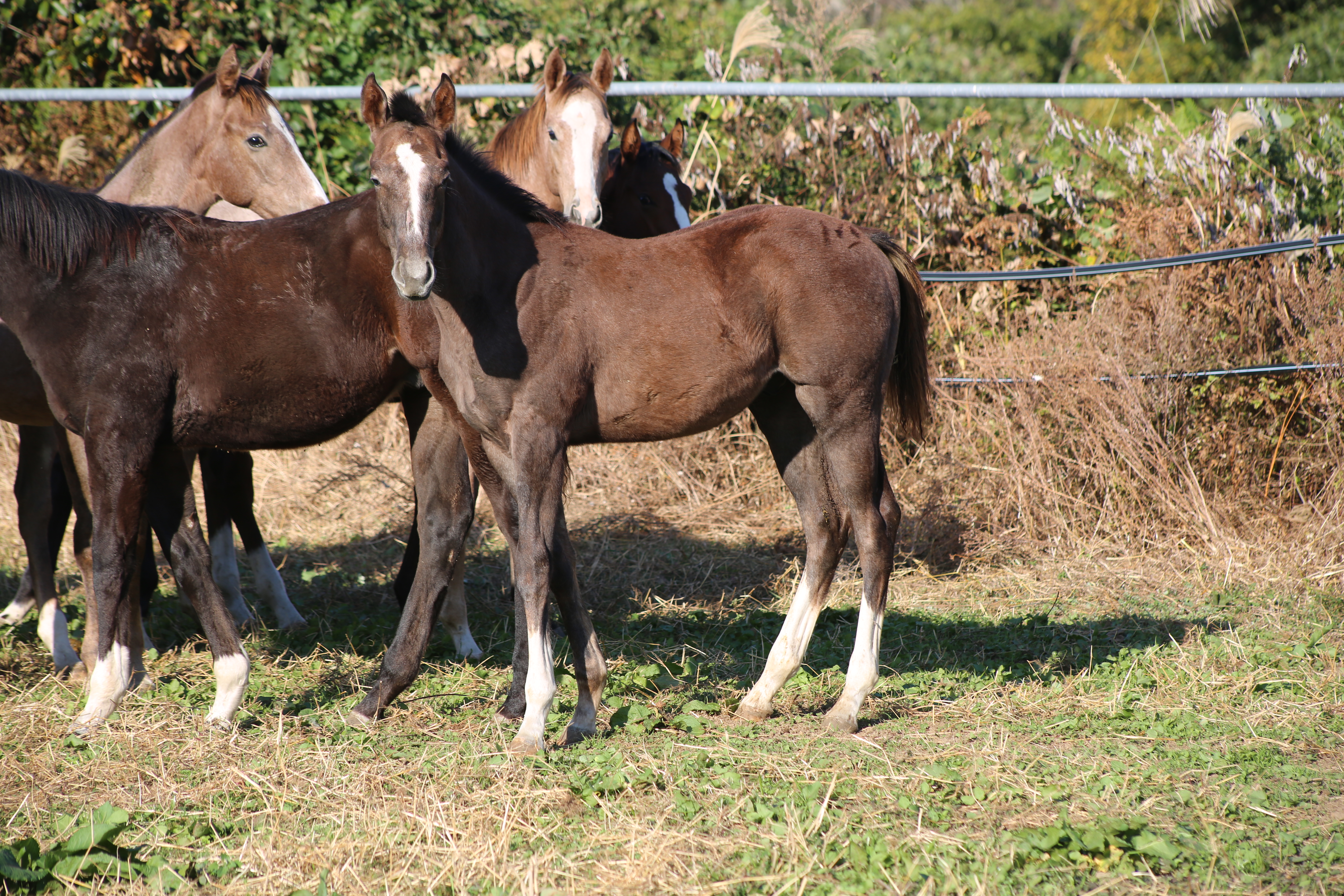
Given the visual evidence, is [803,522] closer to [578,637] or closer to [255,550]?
[578,637]

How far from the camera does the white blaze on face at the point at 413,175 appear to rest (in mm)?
3283

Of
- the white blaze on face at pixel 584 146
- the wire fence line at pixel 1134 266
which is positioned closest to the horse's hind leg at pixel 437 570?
the white blaze on face at pixel 584 146

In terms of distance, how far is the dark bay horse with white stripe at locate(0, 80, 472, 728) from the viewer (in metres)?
3.69

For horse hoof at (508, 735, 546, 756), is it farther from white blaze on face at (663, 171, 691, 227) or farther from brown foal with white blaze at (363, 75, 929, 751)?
white blaze on face at (663, 171, 691, 227)

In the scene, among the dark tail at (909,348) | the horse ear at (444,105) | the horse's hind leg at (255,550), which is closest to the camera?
the horse ear at (444,105)

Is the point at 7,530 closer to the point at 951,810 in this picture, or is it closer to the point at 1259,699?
the point at 951,810

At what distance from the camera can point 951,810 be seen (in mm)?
3145

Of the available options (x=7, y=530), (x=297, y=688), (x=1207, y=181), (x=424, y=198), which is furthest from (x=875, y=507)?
(x=7, y=530)

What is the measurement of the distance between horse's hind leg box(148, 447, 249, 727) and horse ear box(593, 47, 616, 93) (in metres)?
2.86

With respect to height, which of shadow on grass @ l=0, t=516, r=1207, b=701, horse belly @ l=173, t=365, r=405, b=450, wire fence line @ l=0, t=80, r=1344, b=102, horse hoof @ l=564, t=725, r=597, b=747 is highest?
wire fence line @ l=0, t=80, r=1344, b=102

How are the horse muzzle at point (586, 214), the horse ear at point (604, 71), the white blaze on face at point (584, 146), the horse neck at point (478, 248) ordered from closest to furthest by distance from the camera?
the horse neck at point (478, 248)
the horse muzzle at point (586, 214)
the white blaze on face at point (584, 146)
the horse ear at point (604, 71)

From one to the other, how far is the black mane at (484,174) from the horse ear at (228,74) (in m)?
1.42

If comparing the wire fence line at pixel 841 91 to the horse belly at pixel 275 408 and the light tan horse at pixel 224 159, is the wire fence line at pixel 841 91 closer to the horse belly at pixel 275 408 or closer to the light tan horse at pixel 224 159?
the light tan horse at pixel 224 159

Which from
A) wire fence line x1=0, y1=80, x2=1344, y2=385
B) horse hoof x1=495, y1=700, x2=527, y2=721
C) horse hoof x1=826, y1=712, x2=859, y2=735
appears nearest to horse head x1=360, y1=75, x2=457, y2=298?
horse hoof x1=495, y1=700, x2=527, y2=721
